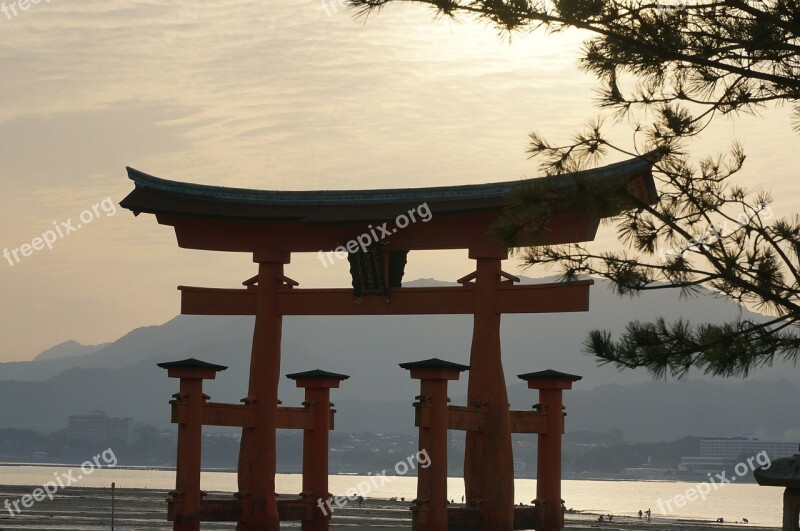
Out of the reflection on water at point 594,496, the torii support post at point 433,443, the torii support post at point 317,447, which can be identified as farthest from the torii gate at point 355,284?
the reflection on water at point 594,496

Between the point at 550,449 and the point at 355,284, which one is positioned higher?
the point at 355,284

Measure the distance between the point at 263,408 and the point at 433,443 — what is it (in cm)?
394

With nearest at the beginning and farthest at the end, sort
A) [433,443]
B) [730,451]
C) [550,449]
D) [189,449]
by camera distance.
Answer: [433,443] < [189,449] < [550,449] < [730,451]

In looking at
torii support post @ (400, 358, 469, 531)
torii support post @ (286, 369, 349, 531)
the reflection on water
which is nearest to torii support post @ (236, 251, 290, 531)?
torii support post @ (286, 369, 349, 531)

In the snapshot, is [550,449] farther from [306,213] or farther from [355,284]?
[306,213]

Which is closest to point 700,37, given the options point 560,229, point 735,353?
point 735,353

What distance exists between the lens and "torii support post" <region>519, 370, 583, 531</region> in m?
20.4

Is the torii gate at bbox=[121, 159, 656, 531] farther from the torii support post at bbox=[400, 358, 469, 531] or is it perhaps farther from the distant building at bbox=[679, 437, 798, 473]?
the distant building at bbox=[679, 437, 798, 473]

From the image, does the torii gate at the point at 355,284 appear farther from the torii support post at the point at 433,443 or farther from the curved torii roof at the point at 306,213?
the torii support post at the point at 433,443

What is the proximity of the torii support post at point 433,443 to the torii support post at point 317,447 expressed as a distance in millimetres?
3102

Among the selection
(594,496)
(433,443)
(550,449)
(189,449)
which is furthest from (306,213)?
(594,496)

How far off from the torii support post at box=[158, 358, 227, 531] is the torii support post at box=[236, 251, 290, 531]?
170 centimetres

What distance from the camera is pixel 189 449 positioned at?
19.0 m

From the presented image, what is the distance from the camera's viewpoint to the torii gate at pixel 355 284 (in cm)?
1967
